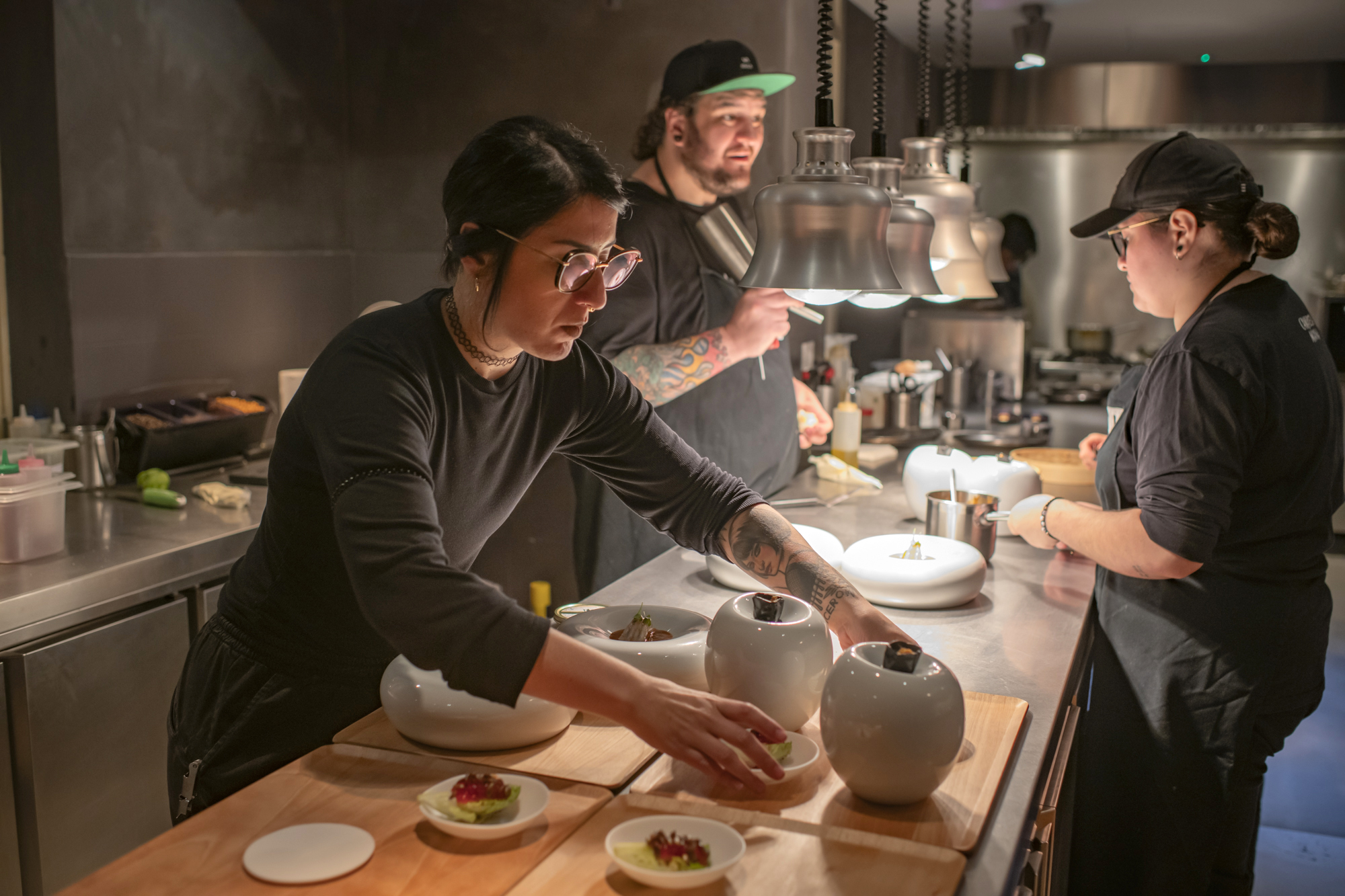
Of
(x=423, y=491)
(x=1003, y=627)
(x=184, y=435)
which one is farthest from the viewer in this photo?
(x=184, y=435)

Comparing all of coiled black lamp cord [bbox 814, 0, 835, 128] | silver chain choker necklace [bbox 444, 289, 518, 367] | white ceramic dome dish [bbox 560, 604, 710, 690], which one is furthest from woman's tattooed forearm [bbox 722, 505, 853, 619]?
coiled black lamp cord [bbox 814, 0, 835, 128]

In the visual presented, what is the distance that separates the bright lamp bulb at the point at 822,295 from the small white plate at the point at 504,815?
0.82 meters

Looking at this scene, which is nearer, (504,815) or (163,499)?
(504,815)

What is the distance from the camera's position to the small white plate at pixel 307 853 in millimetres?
1009

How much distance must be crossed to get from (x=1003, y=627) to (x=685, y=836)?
0.97 meters

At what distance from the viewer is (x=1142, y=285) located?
2.02 metres

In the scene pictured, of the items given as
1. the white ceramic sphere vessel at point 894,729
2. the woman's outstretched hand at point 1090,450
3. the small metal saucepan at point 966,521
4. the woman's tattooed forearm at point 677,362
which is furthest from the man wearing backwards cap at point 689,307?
the white ceramic sphere vessel at point 894,729

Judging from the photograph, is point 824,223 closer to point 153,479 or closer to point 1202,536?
point 1202,536

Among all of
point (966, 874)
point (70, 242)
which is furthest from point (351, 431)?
point (70, 242)

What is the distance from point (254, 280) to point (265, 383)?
34cm

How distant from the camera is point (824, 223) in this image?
1.55 m

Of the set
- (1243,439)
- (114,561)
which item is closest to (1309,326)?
(1243,439)

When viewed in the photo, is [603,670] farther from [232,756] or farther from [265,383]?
[265,383]

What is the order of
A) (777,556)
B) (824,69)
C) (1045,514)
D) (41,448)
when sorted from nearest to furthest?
(824,69) < (777,556) < (1045,514) < (41,448)
